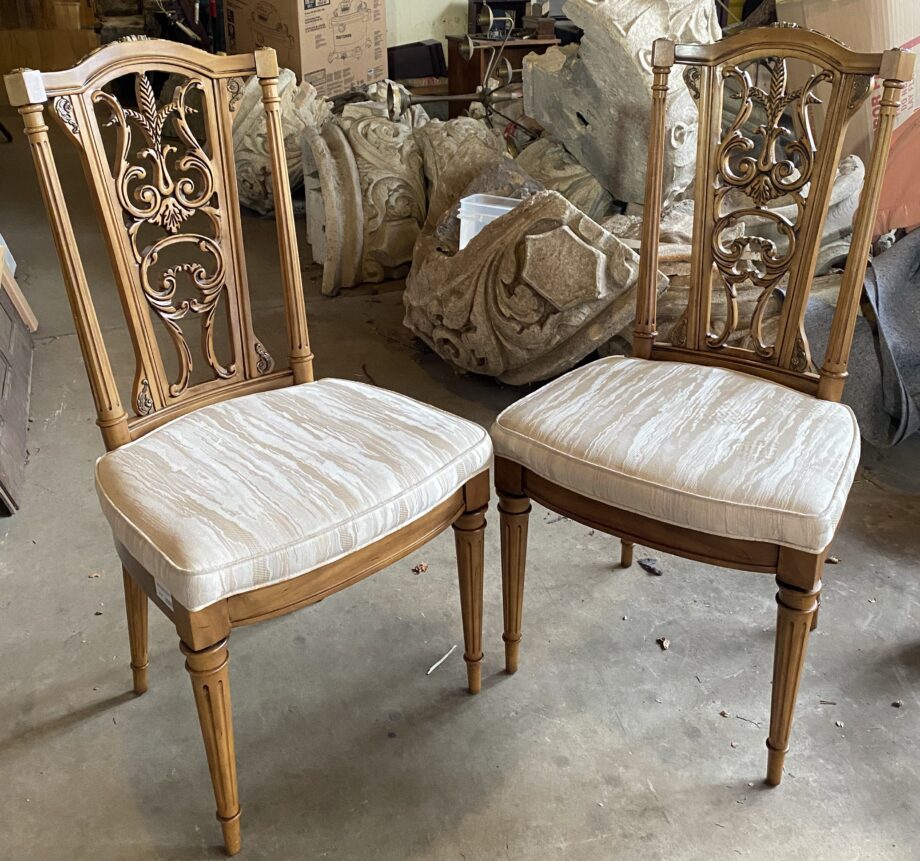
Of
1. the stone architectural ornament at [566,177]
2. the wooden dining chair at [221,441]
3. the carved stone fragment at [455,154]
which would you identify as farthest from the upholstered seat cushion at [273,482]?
the carved stone fragment at [455,154]

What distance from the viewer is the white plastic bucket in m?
2.60

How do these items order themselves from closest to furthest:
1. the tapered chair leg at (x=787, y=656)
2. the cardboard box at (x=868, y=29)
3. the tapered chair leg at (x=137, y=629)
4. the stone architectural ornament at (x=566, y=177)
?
the tapered chair leg at (x=787, y=656) → the tapered chair leg at (x=137, y=629) → the cardboard box at (x=868, y=29) → the stone architectural ornament at (x=566, y=177)

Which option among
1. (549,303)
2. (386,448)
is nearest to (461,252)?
(549,303)

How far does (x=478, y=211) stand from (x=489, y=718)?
1604 millimetres

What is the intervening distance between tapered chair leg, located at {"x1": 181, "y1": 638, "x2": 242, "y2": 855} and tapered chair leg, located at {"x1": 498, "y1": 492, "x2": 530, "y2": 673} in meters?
0.48

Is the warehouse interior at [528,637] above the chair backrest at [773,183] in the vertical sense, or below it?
below

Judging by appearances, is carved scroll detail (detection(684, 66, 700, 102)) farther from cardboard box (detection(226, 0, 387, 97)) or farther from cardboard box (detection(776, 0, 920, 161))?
cardboard box (detection(226, 0, 387, 97))

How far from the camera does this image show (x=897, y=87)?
1.27m

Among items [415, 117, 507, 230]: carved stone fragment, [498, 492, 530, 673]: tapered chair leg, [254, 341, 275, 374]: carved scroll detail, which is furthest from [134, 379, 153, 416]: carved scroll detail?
[415, 117, 507, 230]: carved stone fragment

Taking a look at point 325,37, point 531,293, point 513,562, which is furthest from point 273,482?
point 325,37

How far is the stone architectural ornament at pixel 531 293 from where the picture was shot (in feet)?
7.20

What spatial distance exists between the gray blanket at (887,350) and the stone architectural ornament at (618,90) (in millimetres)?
696

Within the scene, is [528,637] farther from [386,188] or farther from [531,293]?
[386,188]

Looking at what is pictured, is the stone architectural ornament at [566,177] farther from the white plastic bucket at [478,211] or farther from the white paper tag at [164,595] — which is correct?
the white paper tag at [164,595]
